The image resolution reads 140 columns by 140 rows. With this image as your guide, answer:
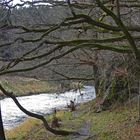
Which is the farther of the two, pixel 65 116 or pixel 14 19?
pixel 65 116

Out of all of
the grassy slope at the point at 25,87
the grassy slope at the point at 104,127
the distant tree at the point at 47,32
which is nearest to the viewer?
the distant tree at the point at 47,32

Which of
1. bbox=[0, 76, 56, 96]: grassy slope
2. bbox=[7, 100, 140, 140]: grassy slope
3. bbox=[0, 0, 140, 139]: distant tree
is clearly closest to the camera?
bbox=[0, 0, 140, 139]: distant tree

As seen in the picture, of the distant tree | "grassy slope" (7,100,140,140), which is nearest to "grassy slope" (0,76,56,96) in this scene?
"grassy slope" (7,100,140,140)

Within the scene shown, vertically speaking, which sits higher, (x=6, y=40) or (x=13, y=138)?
(x=6, y=40)

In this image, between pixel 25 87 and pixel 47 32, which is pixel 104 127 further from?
pixel 25 87

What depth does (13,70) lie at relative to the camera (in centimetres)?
1038

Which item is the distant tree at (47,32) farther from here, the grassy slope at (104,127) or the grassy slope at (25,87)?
the grassy slope at (25,87)

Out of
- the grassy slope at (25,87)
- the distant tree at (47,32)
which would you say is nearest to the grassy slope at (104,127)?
the distant tree at (47,32)

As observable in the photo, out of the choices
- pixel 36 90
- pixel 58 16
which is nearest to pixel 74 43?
pixel 58 16

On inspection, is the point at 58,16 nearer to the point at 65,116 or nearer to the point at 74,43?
the point at 74,43

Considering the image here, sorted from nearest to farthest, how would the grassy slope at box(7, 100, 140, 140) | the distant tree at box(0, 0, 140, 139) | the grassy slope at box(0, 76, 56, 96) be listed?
the distant tree at box(0, 0, 140, 139) < the grassy slope at box(7, 100, 140, 140) < the grassy slope at box(0, 76, 56, 96)

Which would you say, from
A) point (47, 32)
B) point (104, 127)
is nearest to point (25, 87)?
point (104, 127)

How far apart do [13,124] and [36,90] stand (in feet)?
130

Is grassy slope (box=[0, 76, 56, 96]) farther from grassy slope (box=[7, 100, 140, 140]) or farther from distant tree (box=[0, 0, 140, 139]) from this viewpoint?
distant tree (box=[0, 0, 140, 139])
